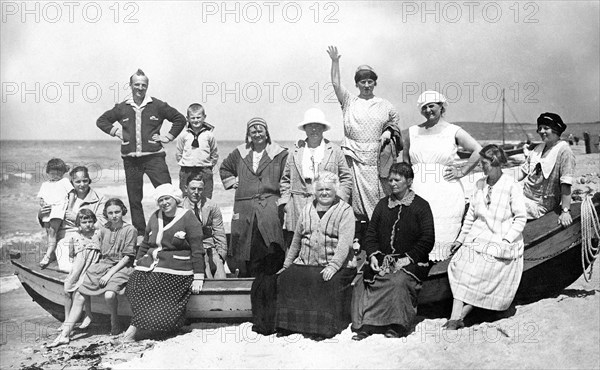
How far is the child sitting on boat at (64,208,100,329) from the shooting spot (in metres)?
4.79

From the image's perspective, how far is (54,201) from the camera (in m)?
5.37

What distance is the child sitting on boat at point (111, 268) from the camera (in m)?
4.68

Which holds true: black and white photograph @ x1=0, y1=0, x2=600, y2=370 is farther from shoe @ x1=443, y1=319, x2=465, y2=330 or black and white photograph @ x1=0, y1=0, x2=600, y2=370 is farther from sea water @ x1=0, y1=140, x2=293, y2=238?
sea water @ x1=0, y1=140, x2=293, y2=238

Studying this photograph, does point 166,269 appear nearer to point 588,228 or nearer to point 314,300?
point 314,300

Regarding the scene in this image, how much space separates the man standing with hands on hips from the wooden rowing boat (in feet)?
4.28

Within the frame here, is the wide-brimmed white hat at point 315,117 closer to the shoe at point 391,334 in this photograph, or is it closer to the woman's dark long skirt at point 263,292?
the woman's dark long skirt at point 263,292

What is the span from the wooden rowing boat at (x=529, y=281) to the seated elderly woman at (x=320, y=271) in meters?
0.44

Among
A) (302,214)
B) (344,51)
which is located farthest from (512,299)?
(344,51)

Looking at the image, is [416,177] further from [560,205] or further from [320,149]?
[560,205]

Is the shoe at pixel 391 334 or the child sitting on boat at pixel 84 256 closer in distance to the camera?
the shoe at pixel 391 334

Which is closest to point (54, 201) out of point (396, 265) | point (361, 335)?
point (361, 335)

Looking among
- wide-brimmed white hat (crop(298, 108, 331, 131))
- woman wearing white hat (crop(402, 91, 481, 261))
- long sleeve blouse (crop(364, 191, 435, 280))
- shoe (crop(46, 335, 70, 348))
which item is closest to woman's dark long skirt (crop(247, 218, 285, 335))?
long sleeve blouse (crop(364, 191, 435, 280))

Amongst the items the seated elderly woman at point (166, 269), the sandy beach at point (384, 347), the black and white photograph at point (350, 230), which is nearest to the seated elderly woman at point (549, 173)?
the black and white photograph at point (350, 230)

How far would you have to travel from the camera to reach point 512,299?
4375 millimetres
